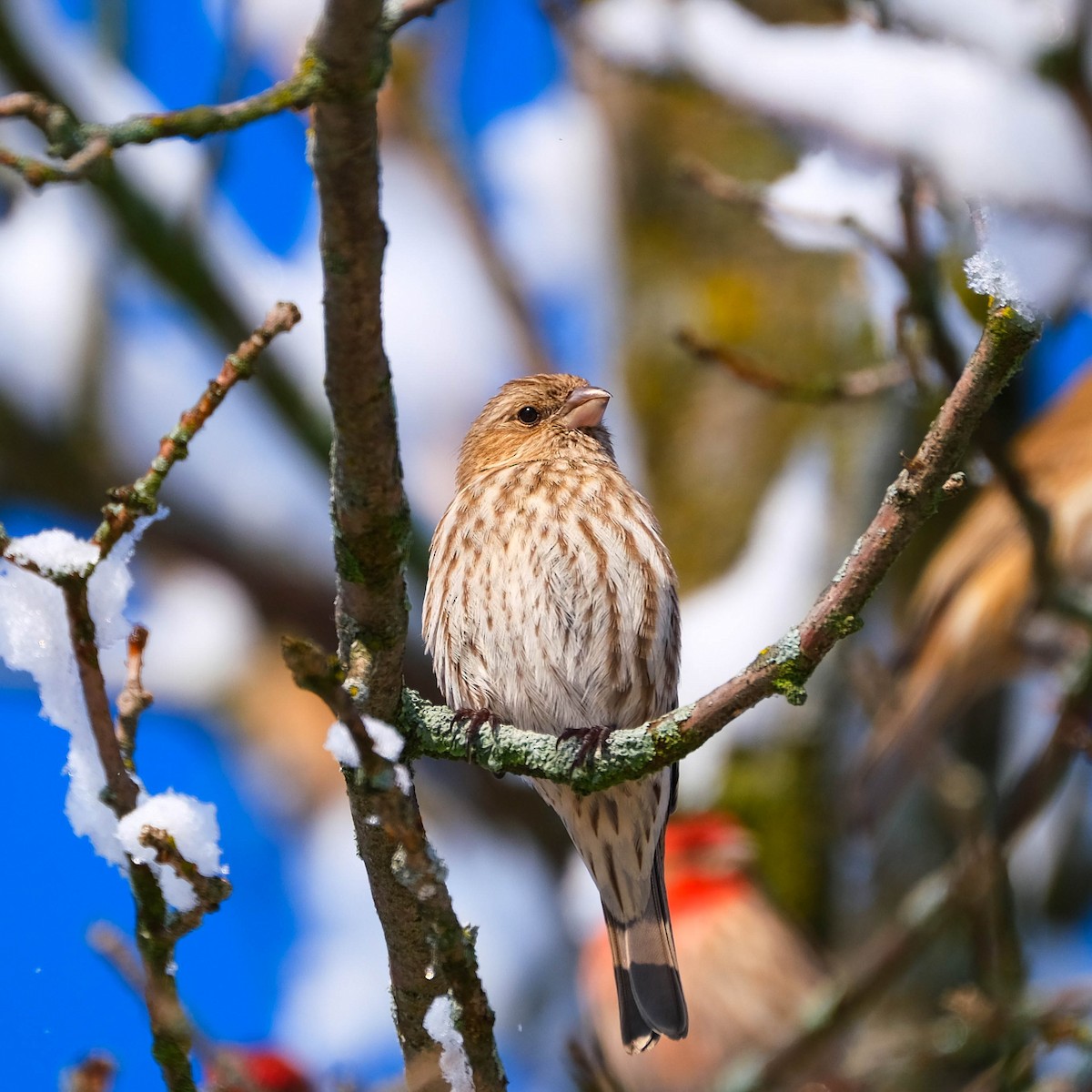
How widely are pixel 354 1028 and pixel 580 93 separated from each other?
23.7ft

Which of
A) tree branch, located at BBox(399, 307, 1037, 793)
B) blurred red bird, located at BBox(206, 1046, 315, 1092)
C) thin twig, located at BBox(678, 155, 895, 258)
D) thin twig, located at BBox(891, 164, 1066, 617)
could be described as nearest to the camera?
tree branch, located at BBox(399, 307, 1037, 793)

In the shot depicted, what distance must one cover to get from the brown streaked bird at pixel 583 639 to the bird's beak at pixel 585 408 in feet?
0.53

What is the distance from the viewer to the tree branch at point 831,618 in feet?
7.09

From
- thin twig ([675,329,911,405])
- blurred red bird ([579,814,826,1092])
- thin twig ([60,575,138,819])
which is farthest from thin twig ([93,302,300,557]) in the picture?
blurred red bird ([579,814,826,1092])

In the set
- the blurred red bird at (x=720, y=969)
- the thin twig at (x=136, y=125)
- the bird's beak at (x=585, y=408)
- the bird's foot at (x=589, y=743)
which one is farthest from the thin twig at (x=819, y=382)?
the blurred red bird at (x=720, y=969)

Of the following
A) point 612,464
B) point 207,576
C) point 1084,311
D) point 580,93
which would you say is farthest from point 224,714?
point 1084,311

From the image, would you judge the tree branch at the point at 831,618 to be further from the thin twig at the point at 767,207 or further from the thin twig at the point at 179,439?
the thin twig at the point at 767,207

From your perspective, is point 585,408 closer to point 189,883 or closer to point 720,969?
point 189,883

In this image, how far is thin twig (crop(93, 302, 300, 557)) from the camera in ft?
6.72

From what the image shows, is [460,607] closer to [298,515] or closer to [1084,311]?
[1084,311]

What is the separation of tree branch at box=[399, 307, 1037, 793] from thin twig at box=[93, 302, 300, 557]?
0.74m

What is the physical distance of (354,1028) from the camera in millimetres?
8078

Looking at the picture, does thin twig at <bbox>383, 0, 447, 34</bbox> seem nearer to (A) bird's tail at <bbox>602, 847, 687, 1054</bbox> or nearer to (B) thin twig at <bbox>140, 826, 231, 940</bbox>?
(B) thin twig at <bbox>140, 826, 231, 940</bbox>

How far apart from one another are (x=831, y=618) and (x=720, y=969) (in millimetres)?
6310
